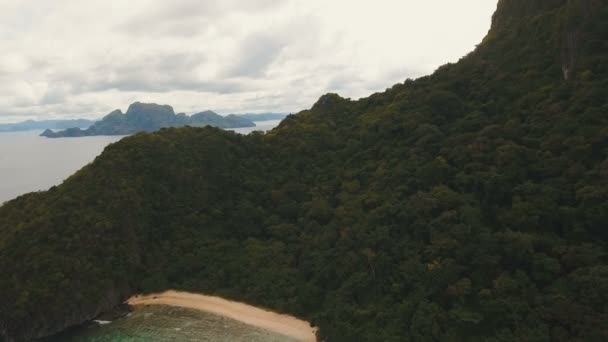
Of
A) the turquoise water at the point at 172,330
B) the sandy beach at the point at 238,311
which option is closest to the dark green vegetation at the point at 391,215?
the sandy beach at the point at 238,311

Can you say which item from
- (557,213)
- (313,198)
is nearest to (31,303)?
(313,198)

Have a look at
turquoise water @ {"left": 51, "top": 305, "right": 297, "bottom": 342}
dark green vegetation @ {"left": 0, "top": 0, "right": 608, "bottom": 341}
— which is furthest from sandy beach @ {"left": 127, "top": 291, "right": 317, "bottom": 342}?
dark green vegetation @ {"left": 0, "top": 0, "right": 608, "bottom": 341}

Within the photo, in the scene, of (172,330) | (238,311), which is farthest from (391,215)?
(172,330)

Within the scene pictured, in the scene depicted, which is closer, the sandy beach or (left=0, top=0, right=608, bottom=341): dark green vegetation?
(left=0, top=0, right=608, bottom=341): dark green vegetation

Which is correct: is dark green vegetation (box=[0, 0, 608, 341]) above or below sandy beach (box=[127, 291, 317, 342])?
above

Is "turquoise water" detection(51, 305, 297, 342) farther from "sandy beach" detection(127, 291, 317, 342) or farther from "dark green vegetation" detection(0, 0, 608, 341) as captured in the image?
"dark green vegetation" detection(0, 0, 608, 341)

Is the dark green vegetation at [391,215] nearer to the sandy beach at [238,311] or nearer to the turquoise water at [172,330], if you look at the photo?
the sandy beach at [238,311]
